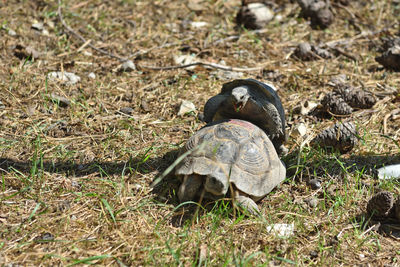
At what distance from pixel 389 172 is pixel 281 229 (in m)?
1.23

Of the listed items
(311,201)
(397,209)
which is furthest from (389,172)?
(311,201)

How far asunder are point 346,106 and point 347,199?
4.88 ft

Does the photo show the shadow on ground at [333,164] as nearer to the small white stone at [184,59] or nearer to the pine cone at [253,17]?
the small white stone at [184,59]

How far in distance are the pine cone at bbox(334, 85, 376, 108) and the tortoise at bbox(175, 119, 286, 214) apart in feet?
5.61

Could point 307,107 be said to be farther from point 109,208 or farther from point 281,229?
point 109,208

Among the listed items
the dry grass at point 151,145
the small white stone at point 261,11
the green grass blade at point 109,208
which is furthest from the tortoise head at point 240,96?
the small white stone at point 261,11

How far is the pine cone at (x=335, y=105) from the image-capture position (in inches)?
176

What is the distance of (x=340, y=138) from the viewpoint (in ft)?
12.7

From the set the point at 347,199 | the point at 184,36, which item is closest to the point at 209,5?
the point at 184,36

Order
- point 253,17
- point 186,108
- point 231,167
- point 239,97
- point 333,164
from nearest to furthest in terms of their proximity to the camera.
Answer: point 231,167, point 239,97, point 333,164, point 186,108, point 253,17

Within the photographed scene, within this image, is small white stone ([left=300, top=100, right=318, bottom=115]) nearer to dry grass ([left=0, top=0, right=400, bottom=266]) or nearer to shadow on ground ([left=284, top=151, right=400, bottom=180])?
dry grass ([left=0, top=0, right=400, bottom=266])

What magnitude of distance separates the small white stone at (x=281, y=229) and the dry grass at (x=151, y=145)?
57 mm

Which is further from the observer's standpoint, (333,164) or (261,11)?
(261,11)

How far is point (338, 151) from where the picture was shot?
389 centimetres
